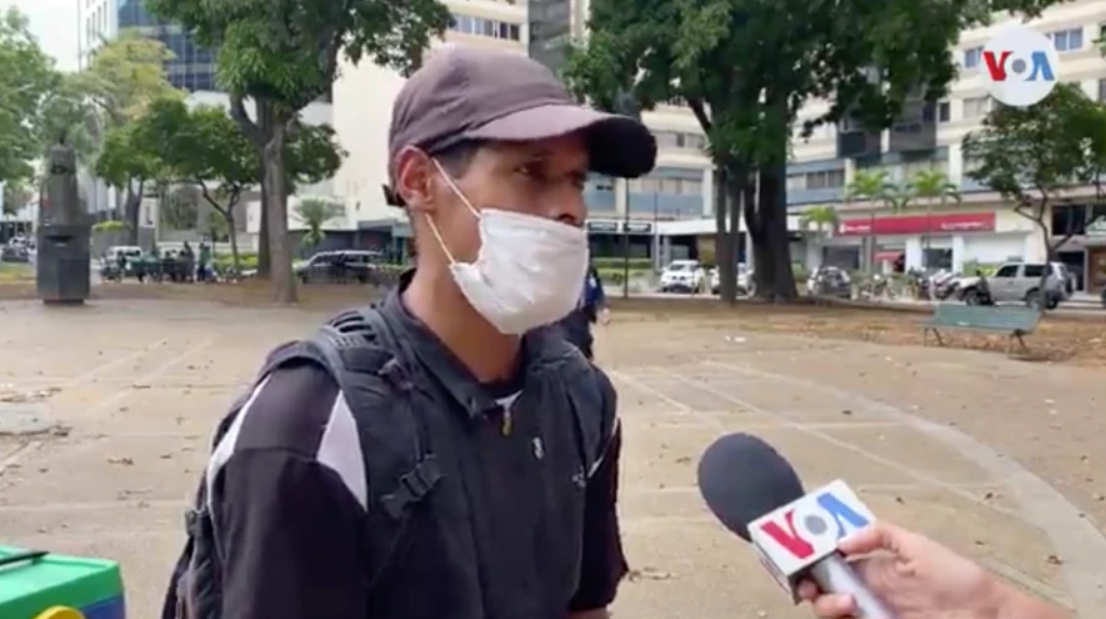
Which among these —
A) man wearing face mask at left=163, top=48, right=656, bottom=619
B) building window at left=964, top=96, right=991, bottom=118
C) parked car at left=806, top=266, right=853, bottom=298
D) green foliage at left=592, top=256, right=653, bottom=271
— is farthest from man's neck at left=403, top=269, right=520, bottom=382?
building window at left=964, top=96, right=991, bottom=118

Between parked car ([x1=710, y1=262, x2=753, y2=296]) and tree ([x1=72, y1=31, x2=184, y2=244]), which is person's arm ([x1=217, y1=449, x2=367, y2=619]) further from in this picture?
tree ([x1=72, y1=31, x2=184, y2=244])

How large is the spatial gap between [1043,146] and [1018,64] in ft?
39.0

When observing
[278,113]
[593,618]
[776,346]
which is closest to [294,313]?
[278,113]

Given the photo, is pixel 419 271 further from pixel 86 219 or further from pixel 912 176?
pixel 912 176

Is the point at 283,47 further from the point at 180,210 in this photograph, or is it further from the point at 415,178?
the point at 180,210

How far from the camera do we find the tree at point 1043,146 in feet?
93.5

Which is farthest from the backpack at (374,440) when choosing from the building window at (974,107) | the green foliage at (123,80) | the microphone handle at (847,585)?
the building window at (974,107)

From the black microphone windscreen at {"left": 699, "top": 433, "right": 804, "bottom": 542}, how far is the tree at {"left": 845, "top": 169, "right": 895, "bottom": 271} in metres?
59.5

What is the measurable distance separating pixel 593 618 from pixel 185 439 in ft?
25.1

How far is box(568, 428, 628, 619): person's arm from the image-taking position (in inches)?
76.7

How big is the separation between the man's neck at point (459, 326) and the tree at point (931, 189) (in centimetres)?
5697

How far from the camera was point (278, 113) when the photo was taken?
27.2m

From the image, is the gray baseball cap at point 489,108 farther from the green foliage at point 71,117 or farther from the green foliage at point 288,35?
the green foliage at point 71,117

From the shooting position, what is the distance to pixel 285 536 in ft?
Result: 4.73
